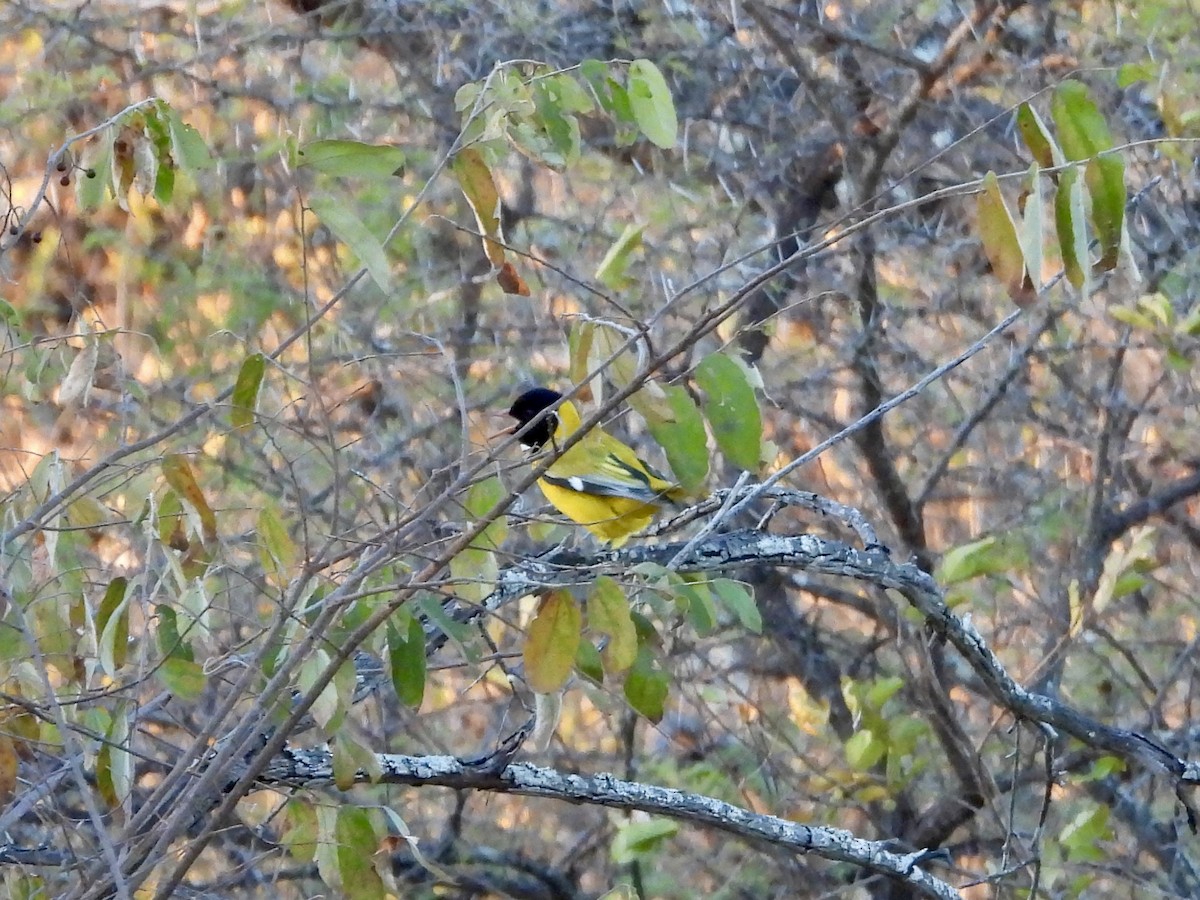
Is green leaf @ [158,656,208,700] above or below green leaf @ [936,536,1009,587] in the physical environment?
above

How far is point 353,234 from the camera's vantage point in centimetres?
193

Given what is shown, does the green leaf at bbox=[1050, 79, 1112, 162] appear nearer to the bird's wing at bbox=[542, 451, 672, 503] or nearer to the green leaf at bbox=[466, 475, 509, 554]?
the green leaf at bbox=[466, 475, 509, 554]

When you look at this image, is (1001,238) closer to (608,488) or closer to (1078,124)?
(1078,124)

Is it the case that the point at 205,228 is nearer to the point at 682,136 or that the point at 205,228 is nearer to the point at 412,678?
the point at 682,136

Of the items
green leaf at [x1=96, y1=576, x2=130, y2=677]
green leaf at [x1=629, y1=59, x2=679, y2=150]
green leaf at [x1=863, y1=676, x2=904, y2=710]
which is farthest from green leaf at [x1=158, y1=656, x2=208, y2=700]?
green leaf at [x1=863, y1=676, x2=904, y2=710]

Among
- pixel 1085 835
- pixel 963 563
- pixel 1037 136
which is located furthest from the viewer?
pixel 1085 835

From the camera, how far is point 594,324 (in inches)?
73.3

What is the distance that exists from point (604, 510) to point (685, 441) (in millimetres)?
2823

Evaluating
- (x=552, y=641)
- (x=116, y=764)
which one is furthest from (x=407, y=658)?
(x=116, y=764)

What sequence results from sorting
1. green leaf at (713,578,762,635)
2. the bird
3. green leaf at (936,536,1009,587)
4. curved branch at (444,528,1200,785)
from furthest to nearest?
the bird, green leaf at (936,536,1009,587), curved branch at (444,528,1200,785), green leaf at (713,578,762,635)

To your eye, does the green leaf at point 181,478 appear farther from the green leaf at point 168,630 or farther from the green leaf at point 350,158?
the green leaf at point 350,158

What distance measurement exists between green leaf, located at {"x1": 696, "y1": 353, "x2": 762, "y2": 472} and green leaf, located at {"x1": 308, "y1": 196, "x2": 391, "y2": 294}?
0.41 m

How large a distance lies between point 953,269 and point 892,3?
98cm

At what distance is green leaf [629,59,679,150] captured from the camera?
7.43 feet
